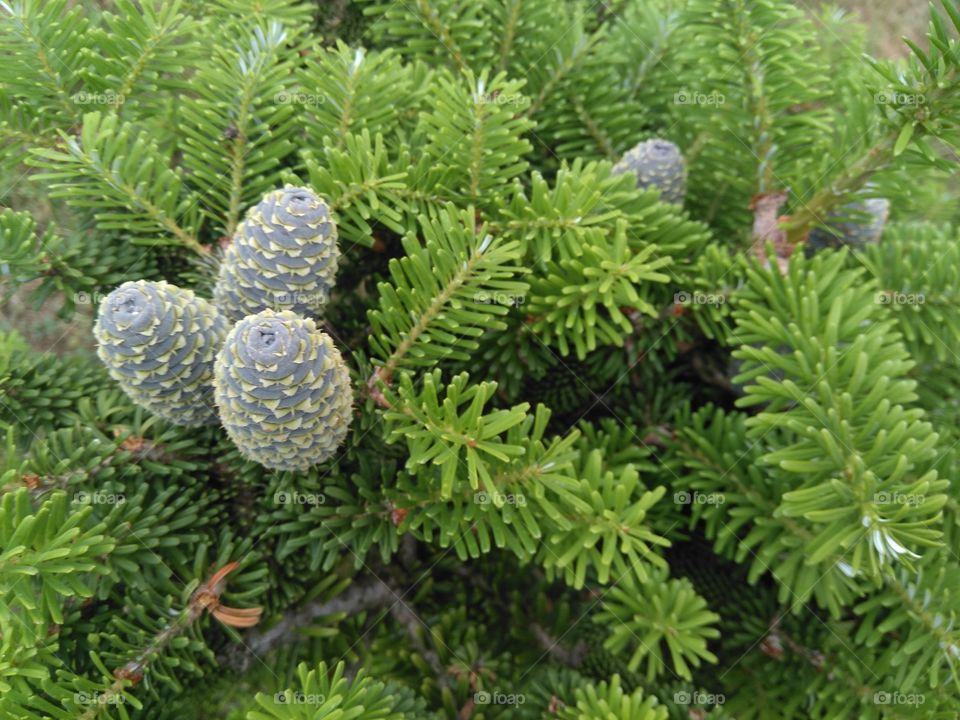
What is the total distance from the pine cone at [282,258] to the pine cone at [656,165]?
262 millimetres

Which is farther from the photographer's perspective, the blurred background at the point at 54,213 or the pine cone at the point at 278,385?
the blurred background at the point at 54,213

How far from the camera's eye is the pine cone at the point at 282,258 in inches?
15.6

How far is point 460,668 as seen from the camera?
52 cm

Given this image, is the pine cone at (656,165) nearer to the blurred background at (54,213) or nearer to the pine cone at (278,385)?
the blurred background at (54,213)

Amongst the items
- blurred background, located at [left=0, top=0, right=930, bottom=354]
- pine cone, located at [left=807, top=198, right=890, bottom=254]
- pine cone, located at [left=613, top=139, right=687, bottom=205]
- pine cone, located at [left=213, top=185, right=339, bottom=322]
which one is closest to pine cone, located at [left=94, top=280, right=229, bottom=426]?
pine cone, located at [left=213, top=185, right=339, bottom=322]

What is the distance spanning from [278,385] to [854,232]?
53 centimetres

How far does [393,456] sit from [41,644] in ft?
0.75

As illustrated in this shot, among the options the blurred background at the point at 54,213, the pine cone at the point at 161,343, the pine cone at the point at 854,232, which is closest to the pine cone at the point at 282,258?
the pine cone at the point at 161,343

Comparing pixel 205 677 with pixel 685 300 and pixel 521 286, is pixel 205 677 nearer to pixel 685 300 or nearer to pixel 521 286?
pixel 521 286

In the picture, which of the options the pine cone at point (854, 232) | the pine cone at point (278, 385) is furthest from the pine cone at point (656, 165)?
the pine cone at point (278, 385)

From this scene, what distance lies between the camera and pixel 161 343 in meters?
0.40

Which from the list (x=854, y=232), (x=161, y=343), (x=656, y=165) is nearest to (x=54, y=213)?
(x=161, y=343)

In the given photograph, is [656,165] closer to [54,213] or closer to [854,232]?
[854,232]

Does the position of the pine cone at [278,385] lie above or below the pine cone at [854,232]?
below
